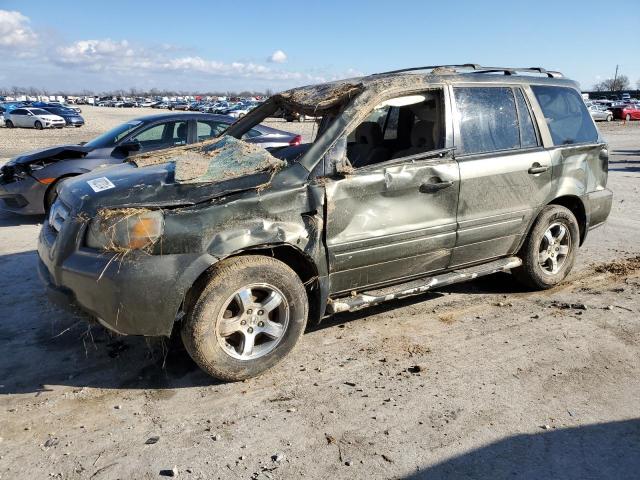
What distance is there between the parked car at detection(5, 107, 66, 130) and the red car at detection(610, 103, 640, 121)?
42093mm

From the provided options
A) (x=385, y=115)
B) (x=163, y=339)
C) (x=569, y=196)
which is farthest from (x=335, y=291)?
(x=569, y=196)

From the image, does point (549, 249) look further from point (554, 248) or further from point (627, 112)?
point (627, 112)

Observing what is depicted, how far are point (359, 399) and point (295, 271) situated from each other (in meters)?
1.00

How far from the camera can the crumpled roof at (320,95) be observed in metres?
4.14

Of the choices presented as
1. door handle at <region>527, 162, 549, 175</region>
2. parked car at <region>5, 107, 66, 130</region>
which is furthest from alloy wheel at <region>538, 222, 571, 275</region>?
parked car at <region>5, 107, 66, 130</region>

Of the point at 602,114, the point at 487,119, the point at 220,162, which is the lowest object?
the point at 602,114

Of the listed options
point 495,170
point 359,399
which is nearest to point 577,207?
point 495,170

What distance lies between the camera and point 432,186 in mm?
4125

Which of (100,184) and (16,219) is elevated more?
(100,184)

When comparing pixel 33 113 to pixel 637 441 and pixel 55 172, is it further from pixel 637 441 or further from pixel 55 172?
pixel 637 441

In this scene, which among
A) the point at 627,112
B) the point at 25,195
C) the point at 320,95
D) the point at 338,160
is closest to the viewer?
the point at 338,160

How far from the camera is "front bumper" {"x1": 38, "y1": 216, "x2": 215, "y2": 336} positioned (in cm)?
315

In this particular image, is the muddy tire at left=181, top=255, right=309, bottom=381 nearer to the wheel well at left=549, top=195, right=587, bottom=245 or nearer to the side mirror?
the side mirror

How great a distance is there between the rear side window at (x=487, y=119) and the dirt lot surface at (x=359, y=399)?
1.44 m
